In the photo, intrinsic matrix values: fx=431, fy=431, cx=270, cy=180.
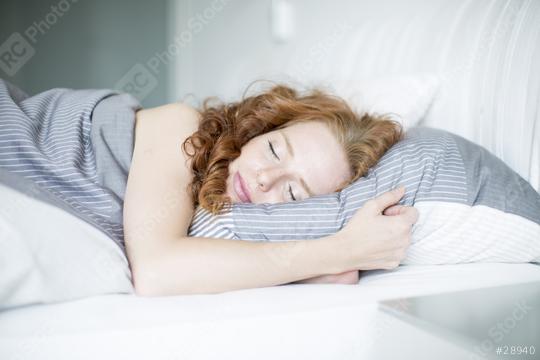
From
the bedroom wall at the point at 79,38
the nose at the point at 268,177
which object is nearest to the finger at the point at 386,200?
the nose at the point at 268,177

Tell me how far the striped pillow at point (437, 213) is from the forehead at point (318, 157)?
3.7 inches

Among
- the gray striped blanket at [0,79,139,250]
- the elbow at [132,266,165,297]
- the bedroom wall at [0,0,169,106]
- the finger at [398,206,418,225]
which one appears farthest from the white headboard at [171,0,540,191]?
the bedroom wall at [0,0,169,106]

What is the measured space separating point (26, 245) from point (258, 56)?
6.19ft

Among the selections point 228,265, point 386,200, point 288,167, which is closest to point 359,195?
point 386,200

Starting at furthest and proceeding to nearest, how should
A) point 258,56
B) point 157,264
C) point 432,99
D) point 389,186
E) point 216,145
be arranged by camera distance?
point 258,56, point 432,99, point 216,145, point 389,186, point 157,264

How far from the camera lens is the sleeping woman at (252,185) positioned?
0.77m

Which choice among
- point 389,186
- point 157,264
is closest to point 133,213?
point 157,264

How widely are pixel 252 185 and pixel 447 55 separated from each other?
71 cm

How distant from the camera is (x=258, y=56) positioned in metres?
2.36

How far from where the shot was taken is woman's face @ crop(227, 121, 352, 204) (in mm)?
950

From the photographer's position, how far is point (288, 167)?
959 millimetres

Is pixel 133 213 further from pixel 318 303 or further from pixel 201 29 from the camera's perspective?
pixel 201 29

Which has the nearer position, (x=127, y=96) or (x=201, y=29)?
(x=127, y=96)

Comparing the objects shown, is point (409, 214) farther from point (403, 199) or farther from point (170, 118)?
point (170, 118)
